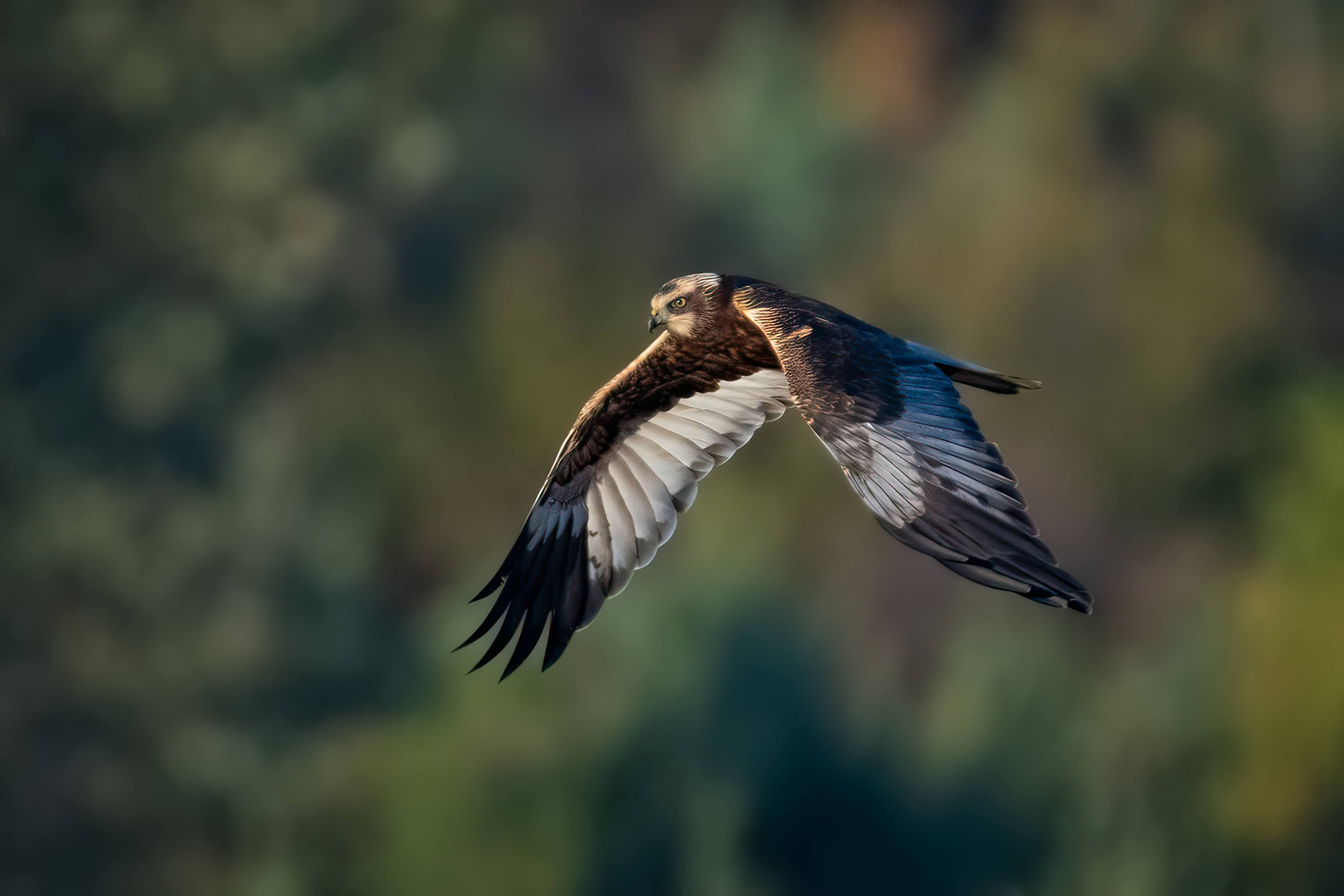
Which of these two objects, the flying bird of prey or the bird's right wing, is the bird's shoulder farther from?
the bird's right wing

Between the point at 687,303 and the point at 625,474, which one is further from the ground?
A: the point at 687,303

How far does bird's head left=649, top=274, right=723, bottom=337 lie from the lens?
7027 millimetres

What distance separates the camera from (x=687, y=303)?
23.1 feet

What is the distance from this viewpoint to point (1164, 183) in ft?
115

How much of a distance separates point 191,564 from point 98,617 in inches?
64.1

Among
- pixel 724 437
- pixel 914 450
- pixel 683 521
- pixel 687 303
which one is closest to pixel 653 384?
pixel 724 437

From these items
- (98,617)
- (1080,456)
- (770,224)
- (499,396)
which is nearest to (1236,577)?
(1080,456)

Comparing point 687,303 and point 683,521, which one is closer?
point 687,303

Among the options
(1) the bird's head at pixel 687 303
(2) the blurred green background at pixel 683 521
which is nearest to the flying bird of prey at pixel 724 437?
(1) the bird's head at pixel 687 303

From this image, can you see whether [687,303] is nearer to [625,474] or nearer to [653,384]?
[653,384]

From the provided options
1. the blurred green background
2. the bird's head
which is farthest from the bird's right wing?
the blurred green background

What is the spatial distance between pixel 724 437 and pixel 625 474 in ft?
1.54

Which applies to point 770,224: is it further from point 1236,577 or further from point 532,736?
point 532,736

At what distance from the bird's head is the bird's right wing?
63 cm
